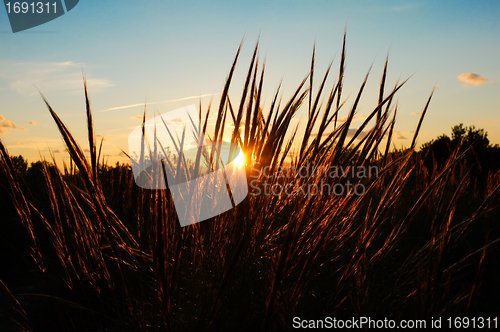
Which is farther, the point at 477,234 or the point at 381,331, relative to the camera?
the point at 477,234

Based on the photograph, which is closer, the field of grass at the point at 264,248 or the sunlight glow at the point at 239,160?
the field of grass at the point at 264,248

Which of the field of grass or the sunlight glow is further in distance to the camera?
the sunlight glow

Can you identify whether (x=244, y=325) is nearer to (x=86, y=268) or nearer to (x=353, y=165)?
(x=353, y=165)

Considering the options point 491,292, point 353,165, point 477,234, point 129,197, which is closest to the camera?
point 353,165

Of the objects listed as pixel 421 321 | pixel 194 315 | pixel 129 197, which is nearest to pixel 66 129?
pixel 194 315

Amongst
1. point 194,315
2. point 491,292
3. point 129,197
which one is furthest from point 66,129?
point 491,292

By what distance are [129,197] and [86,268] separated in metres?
1.45

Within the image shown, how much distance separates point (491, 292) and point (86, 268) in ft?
6.92

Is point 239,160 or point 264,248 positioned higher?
point 239,160

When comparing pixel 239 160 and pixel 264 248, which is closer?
pixel 239 160

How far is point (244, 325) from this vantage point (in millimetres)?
1129

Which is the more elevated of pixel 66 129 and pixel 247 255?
pixel 66 129

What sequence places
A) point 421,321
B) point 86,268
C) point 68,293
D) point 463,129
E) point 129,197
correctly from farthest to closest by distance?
point 463,129 → point 129,197 → point 68,293 → point 86,268 → point 421,321

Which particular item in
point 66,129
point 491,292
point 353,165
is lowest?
point 491,292
